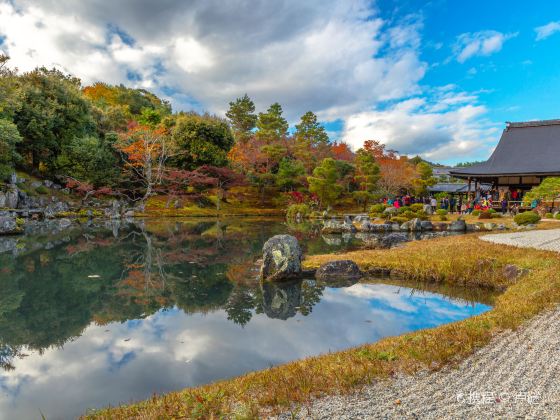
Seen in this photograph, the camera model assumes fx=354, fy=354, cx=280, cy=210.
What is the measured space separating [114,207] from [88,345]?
23538 millimetres

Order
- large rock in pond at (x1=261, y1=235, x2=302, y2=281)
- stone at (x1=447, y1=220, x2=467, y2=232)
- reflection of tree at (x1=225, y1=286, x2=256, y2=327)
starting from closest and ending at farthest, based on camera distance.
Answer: reflection of tree at (x1=225, y1=286, x2=256, y2=327), large rock in pond at (x1=261, y1=235, x2=302, y2=281), stone at (x1=447, y1=220, x2=467, y2=232)

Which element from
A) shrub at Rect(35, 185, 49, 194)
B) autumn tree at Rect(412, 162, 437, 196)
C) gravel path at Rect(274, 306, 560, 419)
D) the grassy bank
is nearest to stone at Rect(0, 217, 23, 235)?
shrub at Rect(35, 185, 49, 194)

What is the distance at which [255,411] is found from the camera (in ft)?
8.56

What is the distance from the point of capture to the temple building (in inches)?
917

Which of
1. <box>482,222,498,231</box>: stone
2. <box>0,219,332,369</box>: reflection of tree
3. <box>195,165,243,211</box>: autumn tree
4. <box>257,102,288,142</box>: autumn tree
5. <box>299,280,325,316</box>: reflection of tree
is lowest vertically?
<box>299,280,325,316</box>: reflection of tree

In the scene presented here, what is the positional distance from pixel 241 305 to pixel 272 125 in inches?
1357

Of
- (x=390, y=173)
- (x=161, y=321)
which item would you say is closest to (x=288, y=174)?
(x=390, y=173)

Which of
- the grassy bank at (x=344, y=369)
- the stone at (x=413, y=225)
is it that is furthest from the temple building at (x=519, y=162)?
the grassy bank at (x=344, y=369)

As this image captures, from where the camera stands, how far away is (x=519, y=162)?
24406 millimetres

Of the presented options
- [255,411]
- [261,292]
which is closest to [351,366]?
[255,411]

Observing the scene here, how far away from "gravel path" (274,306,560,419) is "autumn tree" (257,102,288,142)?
3568 cm

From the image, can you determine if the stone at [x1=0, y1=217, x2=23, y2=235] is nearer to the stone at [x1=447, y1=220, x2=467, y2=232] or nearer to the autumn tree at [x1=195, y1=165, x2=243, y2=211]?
the autumn tree at [x1=195, y1=165, x2=243, y2=211]

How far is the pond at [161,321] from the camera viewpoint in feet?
12.9

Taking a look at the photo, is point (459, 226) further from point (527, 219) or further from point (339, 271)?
point (339, 271)
